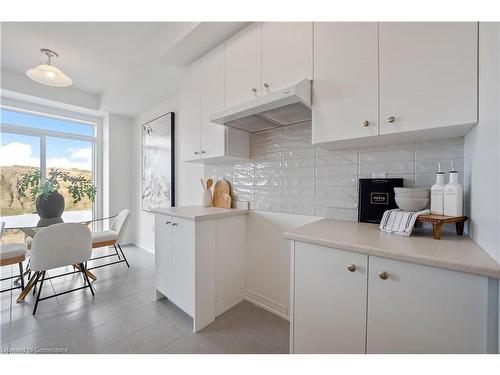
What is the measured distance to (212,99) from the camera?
5.97ft

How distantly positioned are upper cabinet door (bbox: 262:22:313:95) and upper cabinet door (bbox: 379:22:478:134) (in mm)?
415

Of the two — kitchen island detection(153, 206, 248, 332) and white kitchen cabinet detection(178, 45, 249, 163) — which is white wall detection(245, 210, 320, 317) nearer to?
kitchen island detection(153, 206, 248, 332)

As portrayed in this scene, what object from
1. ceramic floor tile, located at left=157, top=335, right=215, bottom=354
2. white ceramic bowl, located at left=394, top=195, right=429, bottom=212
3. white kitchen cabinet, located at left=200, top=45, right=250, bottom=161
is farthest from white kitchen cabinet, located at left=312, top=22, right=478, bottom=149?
ceramic floor tile, located at left=157, top=335, right=215, bottom=354

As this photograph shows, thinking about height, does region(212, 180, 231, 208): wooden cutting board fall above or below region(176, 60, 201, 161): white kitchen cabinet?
below

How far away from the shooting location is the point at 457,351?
716 mm

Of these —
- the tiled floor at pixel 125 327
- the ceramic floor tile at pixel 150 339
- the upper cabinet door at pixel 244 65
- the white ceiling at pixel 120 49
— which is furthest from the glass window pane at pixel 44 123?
the ceramic floor tile at pixel 150 339

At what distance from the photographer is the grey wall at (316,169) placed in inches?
47.0

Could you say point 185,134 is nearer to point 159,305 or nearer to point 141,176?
point 159,305

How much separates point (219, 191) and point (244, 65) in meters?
1.23

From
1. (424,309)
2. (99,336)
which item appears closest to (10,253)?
(99,336)

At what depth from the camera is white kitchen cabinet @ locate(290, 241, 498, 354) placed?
69cm

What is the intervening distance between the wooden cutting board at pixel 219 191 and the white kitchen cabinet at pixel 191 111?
40 centimetres

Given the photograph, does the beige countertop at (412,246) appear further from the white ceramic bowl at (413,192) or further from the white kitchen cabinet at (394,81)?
the white kitchen cabinet at (394,81)
